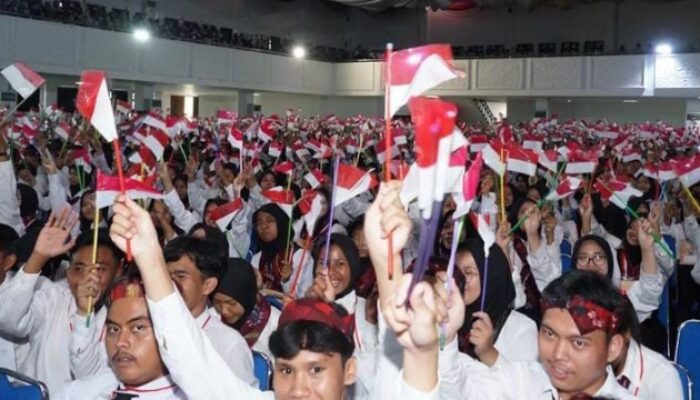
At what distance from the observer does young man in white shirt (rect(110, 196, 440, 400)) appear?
88.4 inches

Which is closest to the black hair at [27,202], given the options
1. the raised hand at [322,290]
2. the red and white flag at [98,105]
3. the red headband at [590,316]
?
the raised hand at [322,290]

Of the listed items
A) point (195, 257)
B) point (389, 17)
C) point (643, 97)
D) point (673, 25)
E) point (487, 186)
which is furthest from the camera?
point (389, 17)

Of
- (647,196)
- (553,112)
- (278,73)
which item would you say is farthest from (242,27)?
(647,196)

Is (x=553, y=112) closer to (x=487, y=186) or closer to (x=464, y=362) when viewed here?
(x=487, y=186)

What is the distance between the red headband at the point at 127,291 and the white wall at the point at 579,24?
2675 cm

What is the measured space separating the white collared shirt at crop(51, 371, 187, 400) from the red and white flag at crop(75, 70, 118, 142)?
789 mm

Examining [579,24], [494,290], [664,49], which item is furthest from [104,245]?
[579,24]

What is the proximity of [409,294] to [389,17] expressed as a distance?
34.0 metres

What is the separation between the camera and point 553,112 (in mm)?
29578

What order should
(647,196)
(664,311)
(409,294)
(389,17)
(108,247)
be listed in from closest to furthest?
(409,294) → (108,247) → (664,311) → (647,196) → (389,17)

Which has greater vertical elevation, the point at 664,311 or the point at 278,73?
the point at 278,73

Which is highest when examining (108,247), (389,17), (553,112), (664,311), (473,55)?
(389,17)

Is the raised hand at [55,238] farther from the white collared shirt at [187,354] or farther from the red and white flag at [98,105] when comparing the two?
the white collared shirt at [187,354]

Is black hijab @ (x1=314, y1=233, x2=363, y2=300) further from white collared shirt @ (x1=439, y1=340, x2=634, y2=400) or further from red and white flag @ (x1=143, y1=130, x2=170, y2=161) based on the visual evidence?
red and white flag @ (x1=143, y1=130, x2=170, y2=161)
